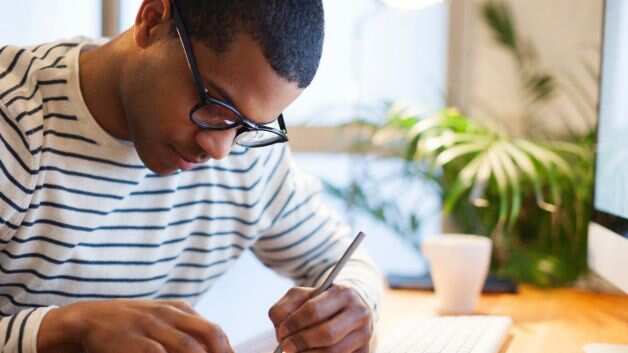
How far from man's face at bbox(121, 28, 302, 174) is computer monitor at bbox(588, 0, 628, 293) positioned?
1.86 feet

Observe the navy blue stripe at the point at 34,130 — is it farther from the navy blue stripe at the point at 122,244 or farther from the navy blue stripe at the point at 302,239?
the navy blue stripe at the point at 302,239

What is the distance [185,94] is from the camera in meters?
1.02

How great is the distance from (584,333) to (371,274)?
0.37 meters

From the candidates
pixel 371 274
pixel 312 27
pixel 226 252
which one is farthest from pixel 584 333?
pixel 312 27

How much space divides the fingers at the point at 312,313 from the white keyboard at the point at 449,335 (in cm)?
13

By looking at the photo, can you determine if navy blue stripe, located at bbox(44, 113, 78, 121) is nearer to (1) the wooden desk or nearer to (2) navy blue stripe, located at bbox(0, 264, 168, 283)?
(2) navy blue stripe, located at bbox(0, 264, 168, 283)

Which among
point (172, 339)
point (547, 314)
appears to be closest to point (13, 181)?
point (172, 339)

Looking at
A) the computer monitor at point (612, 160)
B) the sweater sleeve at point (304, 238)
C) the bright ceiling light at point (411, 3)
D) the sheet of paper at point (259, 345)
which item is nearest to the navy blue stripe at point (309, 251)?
the sweater sleeve at point (304, 238)

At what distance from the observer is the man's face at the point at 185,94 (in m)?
1.00

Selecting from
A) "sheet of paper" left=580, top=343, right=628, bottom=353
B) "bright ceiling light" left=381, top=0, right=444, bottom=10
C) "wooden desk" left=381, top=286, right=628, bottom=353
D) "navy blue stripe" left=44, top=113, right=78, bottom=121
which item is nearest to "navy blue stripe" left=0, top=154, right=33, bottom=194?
"navy blue stripe" left=44, top=113, right=78, bottom=121

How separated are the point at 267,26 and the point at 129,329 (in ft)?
1.21

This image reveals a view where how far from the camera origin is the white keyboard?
1147 millimetres

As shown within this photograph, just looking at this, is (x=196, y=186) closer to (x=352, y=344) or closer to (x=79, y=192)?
(x=79, y=192)

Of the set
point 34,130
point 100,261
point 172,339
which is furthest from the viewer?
point 100,261
